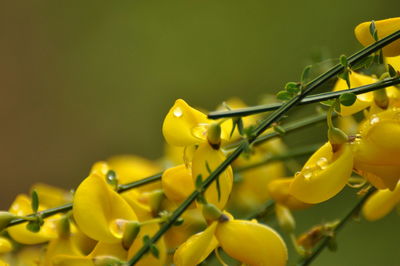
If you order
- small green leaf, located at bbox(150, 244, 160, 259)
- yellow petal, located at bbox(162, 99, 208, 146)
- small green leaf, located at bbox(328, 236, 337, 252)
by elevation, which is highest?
yellow petal, located at bbox(162, 99, 208, 146)

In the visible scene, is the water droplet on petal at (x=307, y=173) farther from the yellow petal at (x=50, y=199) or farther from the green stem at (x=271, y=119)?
the yellow petal at (x=50, y=199)

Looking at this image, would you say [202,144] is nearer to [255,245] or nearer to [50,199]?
[255,245]

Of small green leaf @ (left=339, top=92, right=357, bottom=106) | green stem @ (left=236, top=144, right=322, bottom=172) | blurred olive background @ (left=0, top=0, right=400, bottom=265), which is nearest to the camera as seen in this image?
small green leaf @ (left=339, top=92, right=357, bottom=106)

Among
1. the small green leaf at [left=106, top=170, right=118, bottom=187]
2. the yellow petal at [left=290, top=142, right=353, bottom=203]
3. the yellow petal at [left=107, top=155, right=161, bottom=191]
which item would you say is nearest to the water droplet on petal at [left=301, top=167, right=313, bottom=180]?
the yellow petal at [left=290, top=142, right=353, bottom=203]

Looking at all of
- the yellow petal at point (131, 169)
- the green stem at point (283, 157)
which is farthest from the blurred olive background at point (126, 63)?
the green stem at point (283, 157)

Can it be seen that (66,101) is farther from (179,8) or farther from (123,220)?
(123,220)

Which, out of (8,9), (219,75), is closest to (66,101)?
(8,9)

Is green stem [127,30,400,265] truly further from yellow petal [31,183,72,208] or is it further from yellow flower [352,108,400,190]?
yellow petal [31,183,72,208]

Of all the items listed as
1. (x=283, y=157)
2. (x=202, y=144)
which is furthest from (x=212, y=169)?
(x=283, y=157)
